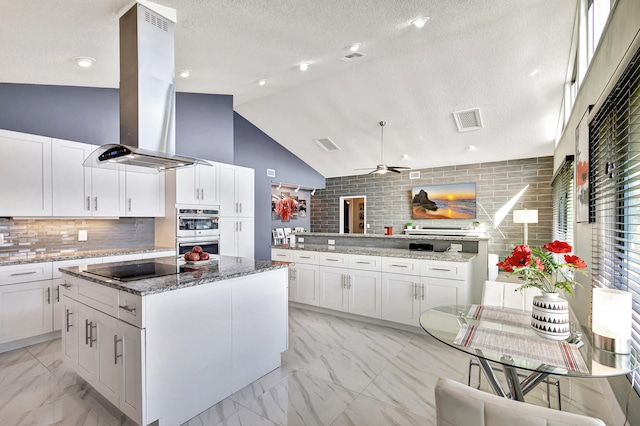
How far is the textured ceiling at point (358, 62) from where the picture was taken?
263cm

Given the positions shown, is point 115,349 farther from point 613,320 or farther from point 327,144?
point 327,144

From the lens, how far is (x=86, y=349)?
232 centimetres

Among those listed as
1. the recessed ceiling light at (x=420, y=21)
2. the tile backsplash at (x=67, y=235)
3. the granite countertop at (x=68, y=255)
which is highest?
the recessed ceiling light at (x=420, y=21)

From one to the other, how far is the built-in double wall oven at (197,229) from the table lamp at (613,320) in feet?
12.8

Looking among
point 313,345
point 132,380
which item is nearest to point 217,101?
point 313,345

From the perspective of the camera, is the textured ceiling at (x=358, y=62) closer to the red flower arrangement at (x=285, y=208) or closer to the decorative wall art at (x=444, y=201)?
the decorative wall art at (x=444, y=201)

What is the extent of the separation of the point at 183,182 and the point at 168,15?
242cm

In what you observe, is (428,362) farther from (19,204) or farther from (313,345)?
(19,204)

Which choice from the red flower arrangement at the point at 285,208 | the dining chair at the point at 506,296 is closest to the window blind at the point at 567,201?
the dining chair at the point at 506,296

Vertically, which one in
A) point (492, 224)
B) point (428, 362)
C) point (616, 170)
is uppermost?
point (616, 170)

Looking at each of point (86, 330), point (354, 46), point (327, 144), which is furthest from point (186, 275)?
point (327, 144)

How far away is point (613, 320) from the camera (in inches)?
55.6

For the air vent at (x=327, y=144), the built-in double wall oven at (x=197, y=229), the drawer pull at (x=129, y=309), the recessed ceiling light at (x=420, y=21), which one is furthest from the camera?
the air vent at (x=327, y=144)

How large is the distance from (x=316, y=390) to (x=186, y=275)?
50.2 inches
